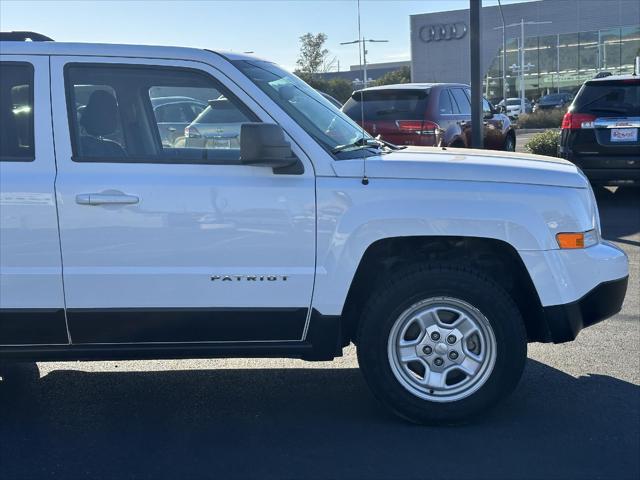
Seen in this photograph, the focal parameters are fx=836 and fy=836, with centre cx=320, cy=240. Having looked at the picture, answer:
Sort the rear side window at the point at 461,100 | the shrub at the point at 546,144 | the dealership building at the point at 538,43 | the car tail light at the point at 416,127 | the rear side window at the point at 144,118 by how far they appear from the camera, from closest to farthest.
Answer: the rear side window at the point at 144,118 → the car tail light at the point at 416,127 → the rear side window at the point at 461,100 → the shrub at the point at 546,144 → the dealership building at the point at 538,43

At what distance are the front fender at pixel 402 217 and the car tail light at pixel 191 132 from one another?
2.36ft

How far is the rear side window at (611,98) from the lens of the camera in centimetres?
1122

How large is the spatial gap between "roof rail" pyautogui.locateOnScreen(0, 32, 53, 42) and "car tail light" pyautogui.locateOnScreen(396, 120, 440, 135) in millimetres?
7549

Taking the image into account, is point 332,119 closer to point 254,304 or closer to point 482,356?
point 254,304

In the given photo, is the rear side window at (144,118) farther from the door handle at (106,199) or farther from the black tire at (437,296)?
the black tire at (437,296)

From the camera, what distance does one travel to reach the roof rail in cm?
454

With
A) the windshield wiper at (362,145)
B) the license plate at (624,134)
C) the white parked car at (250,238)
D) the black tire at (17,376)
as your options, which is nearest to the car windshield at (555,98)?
the license plate at (624,134)

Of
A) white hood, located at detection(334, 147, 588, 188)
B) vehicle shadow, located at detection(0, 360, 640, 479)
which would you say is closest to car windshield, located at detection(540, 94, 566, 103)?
vehicle shadow, located at detection(0, 360, 640, 479)

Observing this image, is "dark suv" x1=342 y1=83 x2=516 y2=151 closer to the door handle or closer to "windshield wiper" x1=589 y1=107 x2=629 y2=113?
"windshield wiper" x1=589 y1=107 x2=629 y2=113

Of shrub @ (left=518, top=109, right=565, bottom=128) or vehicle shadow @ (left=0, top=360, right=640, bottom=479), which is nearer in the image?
vehicle shadow @ (left=0, top=360, right=640, bottom=479)

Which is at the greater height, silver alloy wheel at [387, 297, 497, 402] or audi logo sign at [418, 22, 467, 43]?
audi logo sign at [418, 22, 467, 43]

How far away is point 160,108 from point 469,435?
2.43 metres

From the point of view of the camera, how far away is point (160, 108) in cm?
462

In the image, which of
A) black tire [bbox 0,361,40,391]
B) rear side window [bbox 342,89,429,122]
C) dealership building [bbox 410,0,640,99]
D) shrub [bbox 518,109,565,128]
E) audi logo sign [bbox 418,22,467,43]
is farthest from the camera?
audi logo sign [bbox 418,22,467,43]
